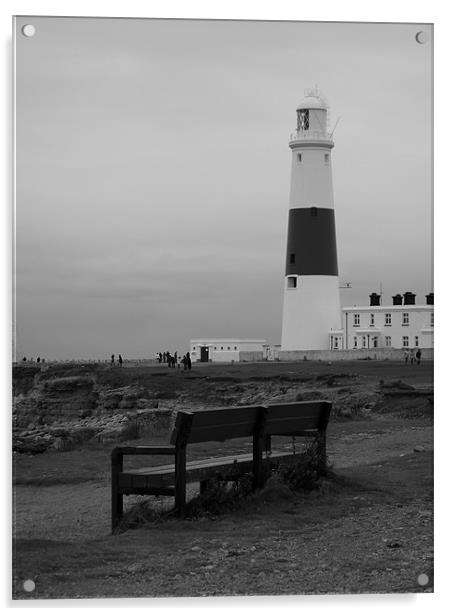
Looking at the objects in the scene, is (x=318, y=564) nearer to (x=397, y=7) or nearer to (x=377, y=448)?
(x=397, y=7)

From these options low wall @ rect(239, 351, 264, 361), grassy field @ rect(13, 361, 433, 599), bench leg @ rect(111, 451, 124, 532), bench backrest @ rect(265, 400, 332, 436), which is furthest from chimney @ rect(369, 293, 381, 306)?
bench leg @ rect(111, 451, 124, 532)

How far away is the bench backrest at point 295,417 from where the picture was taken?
27.8 ft

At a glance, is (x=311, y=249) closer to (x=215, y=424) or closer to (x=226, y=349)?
(x=226, y=349)

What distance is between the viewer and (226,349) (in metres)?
10.9

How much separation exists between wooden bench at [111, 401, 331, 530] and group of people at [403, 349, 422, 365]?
6.51 meters

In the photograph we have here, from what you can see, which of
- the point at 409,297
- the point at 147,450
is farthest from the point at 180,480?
the point at 409,297

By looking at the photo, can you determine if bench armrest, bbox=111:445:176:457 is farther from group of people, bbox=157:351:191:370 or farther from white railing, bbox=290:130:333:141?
white railing, bbox=290:130:333:141

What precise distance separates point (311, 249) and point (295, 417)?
45.0 feet

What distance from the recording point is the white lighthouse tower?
17734 millimetres

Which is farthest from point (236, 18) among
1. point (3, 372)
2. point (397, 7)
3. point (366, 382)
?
point (366, 382)

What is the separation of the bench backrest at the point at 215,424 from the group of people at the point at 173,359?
1498mm

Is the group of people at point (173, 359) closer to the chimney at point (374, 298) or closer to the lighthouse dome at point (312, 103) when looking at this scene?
the lighthouse dome at point (312, 103)

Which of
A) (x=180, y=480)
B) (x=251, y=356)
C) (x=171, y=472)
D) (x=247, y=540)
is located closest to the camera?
(x=247, y=540)

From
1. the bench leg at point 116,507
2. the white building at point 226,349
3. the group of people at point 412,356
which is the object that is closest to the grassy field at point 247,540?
the bench leg at point 116,507
